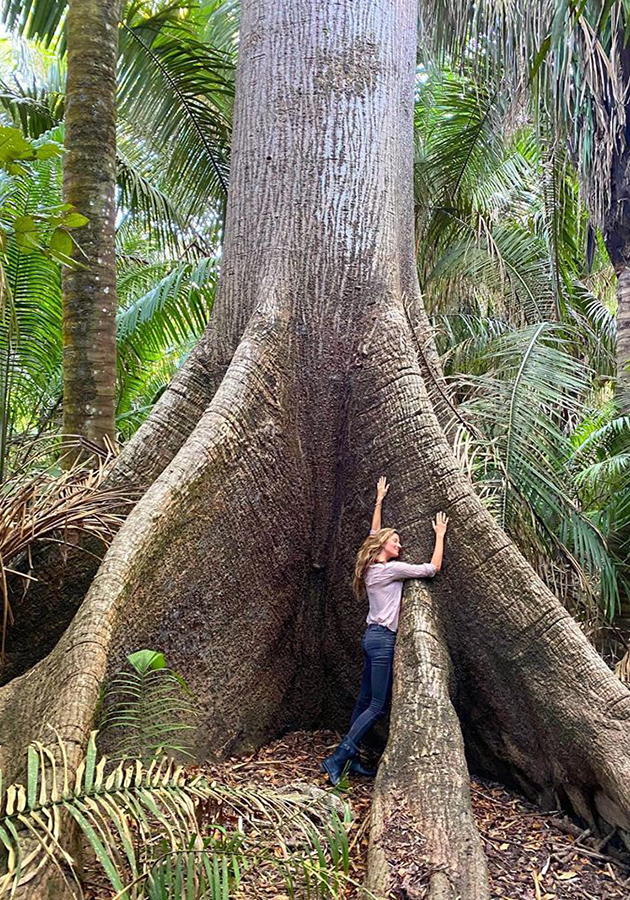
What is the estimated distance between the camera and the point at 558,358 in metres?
5.75

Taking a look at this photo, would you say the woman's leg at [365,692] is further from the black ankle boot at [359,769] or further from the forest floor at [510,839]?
the forest floor at [510,839]

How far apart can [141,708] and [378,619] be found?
3.84 feet

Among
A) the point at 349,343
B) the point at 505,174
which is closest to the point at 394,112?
the point at 349,343

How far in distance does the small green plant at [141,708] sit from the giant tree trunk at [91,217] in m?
2.14

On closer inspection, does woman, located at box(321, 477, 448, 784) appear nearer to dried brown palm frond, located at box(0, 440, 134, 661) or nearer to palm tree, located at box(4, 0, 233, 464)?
dried brown palm frond, located at box(0, 440, 134, 661)

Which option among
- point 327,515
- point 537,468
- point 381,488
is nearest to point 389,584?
point 381,488

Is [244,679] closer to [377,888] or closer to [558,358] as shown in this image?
[377,888]

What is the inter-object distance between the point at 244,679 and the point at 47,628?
916 millimetres

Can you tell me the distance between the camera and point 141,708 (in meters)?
2.99

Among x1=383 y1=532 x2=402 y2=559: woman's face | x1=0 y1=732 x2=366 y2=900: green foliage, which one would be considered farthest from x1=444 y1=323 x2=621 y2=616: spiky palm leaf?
x1=0 y1=732 x2=366 y2=900: green foliage

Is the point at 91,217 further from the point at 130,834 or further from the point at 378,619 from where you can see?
the point at 130,834

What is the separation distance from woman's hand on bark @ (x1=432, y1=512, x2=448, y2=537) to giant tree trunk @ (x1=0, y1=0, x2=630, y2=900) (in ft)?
0.15

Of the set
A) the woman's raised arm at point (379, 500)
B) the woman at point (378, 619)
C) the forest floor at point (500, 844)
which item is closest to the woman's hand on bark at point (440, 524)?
the woman at point (378, 619)

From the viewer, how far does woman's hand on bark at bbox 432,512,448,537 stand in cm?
362
